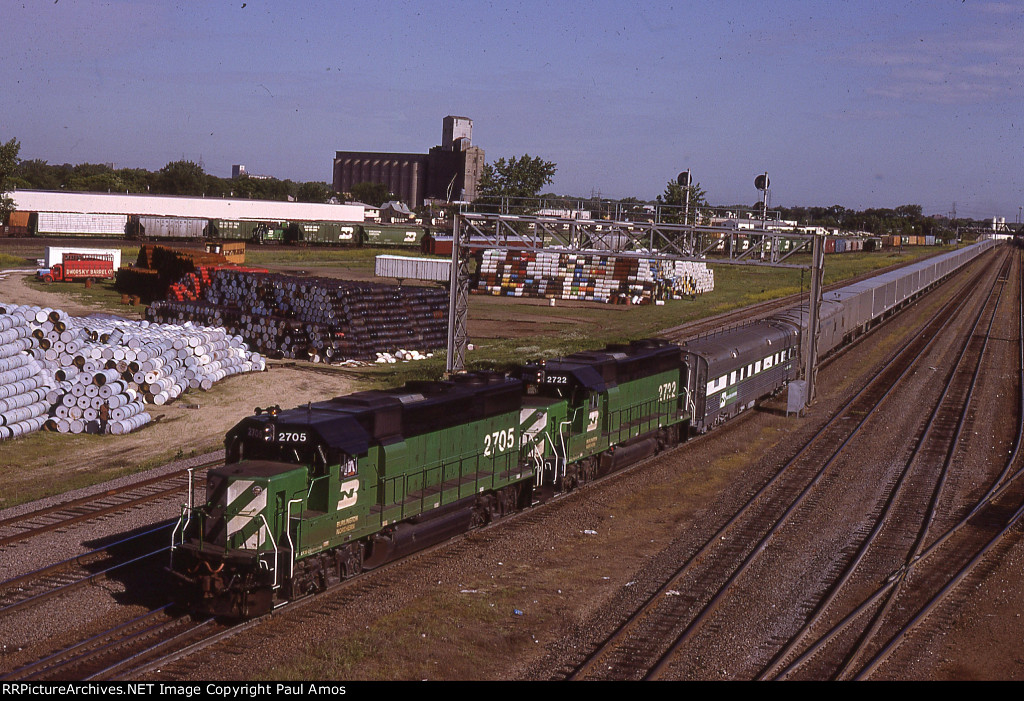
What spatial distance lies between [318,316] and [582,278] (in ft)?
114

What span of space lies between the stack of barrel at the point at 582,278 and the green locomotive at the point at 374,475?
161 feet

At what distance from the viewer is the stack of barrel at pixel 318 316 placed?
41188 millimetres

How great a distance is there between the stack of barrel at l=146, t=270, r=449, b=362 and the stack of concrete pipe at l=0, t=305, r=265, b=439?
7.70 meters

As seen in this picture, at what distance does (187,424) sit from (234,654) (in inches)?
687

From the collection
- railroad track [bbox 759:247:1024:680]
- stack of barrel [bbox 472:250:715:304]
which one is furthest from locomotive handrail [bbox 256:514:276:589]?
stack of barrel [bbox 472:250:715:304]

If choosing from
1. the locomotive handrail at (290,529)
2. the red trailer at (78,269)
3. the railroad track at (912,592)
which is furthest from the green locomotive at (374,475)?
the red trailer at (78,269)

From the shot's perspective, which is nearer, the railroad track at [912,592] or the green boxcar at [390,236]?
A: the railroad track at [912,592]

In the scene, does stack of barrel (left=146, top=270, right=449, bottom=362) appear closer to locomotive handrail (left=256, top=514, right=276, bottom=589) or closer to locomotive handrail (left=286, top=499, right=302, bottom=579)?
locomotive handrail (left=286, top=499, right=302, bottom=579)

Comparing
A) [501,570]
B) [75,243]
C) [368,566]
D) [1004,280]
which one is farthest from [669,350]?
[1004,280]

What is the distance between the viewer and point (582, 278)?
73.1m

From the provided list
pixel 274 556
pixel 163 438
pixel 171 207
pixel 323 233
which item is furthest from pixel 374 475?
pixel 171 207

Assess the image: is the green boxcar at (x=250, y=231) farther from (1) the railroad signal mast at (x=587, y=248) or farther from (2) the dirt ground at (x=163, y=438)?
(1) the railroad signal mast at (x=587, y=248)

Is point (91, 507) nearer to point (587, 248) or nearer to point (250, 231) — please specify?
point (587, 248)

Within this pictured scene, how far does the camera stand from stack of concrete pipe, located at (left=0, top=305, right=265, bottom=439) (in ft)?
88.9
